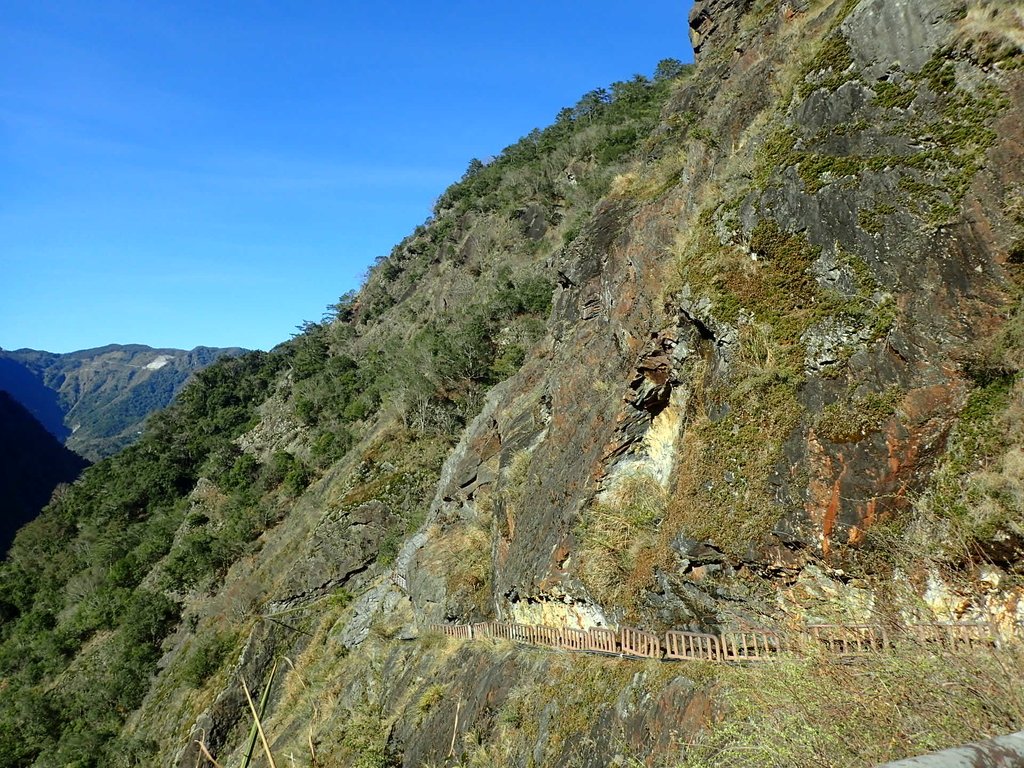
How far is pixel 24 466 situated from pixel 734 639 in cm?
12448

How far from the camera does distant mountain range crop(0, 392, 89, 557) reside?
90312 mm

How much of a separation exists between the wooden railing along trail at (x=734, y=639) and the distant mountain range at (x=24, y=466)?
97518 mm

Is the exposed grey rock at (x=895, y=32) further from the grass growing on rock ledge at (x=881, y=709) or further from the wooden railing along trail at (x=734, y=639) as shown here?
the grass growing on rock ledge at (x=881, y=709)

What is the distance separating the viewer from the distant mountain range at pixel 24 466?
90.3 m

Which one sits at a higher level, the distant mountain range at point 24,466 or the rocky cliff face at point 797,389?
the rocky cliff face at point 797,389

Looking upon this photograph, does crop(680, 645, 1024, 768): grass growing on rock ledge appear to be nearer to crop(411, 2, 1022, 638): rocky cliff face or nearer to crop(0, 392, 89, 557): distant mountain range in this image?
crop(411, 2, 1022, 638): rocky cliff face

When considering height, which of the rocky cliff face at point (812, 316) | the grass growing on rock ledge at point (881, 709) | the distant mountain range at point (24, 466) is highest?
the rocky cliff face at point (812, 316)

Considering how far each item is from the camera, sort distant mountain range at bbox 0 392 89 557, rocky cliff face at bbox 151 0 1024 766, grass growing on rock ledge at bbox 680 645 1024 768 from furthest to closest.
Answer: distant mountain range at bbox 0 392 89 557
rocky cliff face at bbox 151 0 1024 766
grass growing on rock ledge at bbox 680 645 1024 768

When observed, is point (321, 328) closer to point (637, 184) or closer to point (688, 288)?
point (637, 184)

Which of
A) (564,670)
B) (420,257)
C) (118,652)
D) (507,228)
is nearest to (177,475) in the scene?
(118,652)

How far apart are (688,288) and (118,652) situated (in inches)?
1290

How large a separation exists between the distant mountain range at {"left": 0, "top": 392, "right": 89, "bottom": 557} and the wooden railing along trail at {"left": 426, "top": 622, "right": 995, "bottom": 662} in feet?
320

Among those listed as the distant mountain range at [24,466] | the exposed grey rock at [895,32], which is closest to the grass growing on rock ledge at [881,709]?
the exposed grey rock at [895,32]

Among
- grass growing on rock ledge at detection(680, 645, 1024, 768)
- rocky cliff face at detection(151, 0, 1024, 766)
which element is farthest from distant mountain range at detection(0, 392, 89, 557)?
grass growing on rock ledge at detection(680, 645, 1024, 768)
